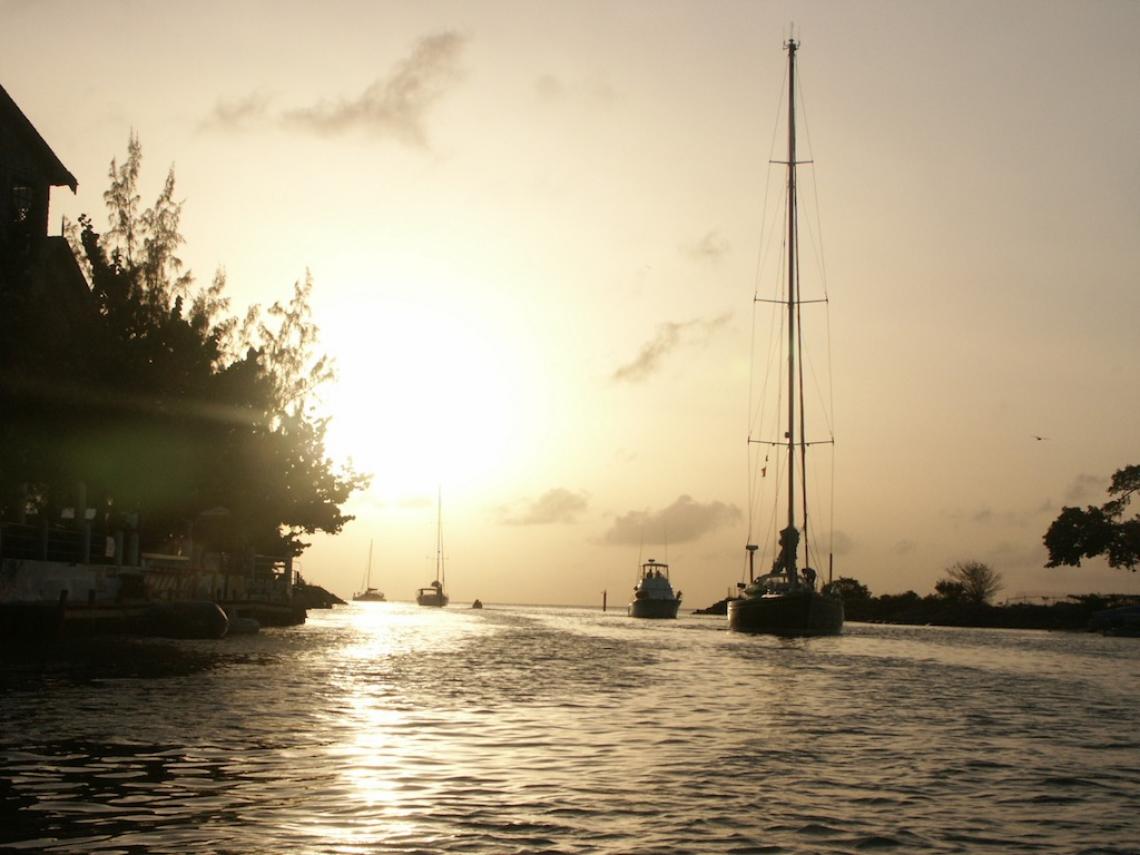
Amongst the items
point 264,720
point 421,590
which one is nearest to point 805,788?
Result: point 264,720

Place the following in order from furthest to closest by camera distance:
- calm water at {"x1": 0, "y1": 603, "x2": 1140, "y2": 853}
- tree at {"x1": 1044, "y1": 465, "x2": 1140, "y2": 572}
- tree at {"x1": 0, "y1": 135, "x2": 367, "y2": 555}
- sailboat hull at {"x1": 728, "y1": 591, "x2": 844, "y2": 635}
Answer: tree at {"x1": 1044, "y1": 465, "x2": 1140, "y2": 572} < sailboat hull at {"x1": 728, "y1": 591, "x2": 844, "y2": 635} < tree at {"x1": 0, "y1": 135, "x2": 367, "y2": 555} < calm water at {"x1": 0, "y1": 603, "x2": 1140, "y2": 853}

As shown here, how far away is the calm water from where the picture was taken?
439 inches

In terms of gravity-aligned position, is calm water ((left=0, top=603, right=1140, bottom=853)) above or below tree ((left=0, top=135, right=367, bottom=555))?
below

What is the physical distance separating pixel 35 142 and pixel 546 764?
3577 centimetres

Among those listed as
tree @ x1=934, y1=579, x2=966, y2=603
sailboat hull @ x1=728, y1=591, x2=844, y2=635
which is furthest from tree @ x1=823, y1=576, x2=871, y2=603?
sailboat hull @ x1=728, y1=591, x2=844, y2=635

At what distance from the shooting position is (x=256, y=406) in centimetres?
4909

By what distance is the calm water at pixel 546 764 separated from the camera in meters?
11.2

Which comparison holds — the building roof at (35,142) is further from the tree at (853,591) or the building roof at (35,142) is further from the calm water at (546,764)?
the tree at (853,591)

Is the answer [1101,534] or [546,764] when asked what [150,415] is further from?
[1101,534]

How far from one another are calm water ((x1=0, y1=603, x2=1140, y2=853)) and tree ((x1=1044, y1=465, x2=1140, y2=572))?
271 ft

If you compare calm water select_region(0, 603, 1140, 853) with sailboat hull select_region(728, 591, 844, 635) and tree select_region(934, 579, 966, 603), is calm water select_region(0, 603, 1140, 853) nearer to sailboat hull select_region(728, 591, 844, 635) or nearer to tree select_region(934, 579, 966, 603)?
sailboat hull select_region(728, 591, 844, 635)

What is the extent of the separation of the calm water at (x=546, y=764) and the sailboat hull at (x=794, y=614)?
29.6 m

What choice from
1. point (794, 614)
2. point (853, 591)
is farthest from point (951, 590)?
point (794, 614)

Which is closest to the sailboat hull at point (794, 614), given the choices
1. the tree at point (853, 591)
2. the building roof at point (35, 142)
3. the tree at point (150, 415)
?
the tree at point (150, 415)
